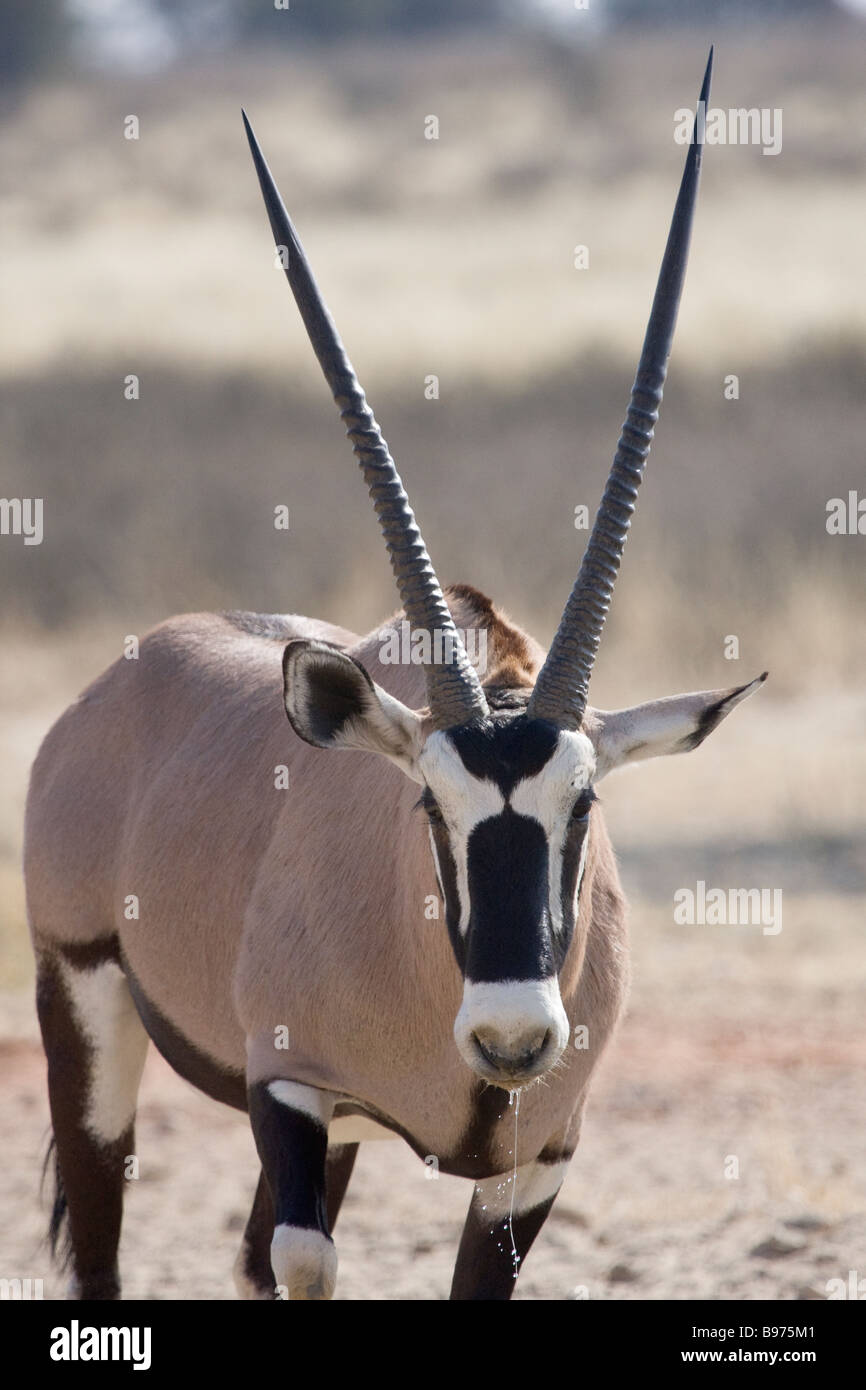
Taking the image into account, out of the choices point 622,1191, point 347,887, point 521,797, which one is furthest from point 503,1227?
point 622,1191

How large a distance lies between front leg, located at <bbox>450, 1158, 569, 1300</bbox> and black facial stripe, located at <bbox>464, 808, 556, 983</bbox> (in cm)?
122

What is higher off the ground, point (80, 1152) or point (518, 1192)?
point (80, 1152)

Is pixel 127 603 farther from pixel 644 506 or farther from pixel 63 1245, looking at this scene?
pixel 63 1245

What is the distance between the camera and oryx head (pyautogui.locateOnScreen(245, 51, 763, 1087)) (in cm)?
443

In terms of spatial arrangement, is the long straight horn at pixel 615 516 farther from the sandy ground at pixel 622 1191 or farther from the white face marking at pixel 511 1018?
the sandy ground at pixel 622 1191

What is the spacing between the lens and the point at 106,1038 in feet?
21.1

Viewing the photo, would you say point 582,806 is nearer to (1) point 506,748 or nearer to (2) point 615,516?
(1) point 506,748

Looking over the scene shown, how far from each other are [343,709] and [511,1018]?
3.26 feet

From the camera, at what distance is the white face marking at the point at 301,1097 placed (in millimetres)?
5273

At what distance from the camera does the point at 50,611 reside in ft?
70.3

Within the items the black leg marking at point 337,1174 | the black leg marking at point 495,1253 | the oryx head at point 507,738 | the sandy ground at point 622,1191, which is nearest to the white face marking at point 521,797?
the oryx head at point 507,738

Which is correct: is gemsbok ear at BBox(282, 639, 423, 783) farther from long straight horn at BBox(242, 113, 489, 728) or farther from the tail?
the tail

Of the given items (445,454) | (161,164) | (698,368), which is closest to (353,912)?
(445,454)
